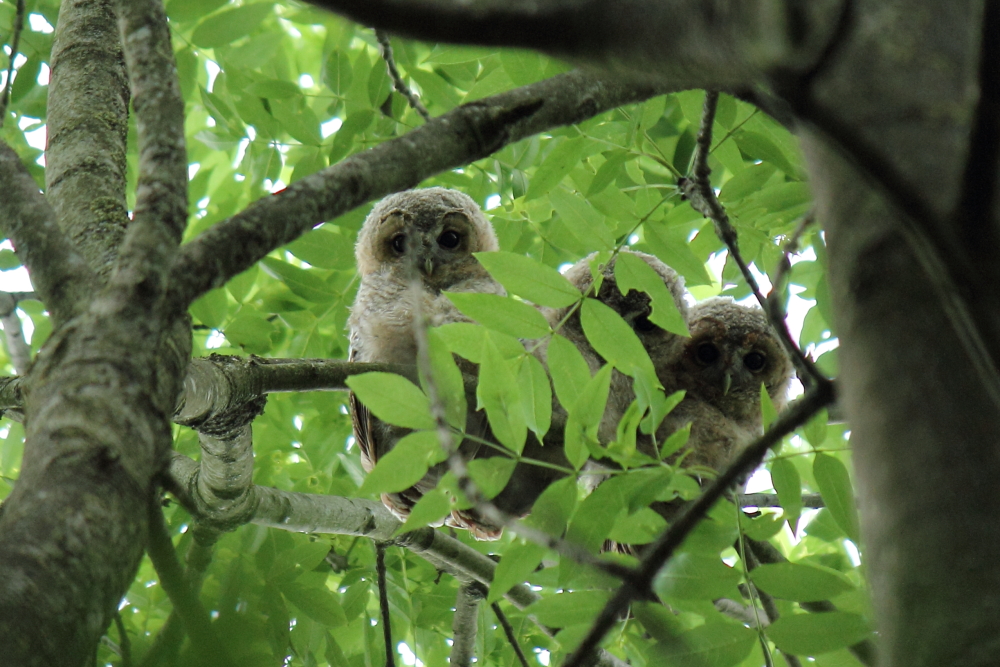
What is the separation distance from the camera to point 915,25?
90 cm

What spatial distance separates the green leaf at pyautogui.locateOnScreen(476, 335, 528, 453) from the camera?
6.03ft

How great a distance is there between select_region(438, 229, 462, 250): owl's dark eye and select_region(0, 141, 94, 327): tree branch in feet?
9.38

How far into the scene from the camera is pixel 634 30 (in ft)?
2.52

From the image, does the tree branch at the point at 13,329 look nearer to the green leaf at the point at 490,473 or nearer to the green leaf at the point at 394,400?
the green leaf at the point at 394,400

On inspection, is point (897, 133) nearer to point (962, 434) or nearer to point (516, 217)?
point (962, 434)

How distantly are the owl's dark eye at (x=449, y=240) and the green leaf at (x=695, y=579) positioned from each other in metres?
2.78

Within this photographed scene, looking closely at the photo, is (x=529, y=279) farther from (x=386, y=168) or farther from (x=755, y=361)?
(x=755, y=361)

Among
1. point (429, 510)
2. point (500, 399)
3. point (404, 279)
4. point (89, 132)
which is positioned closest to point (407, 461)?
point (429, 510)

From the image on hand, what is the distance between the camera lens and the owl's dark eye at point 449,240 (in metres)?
4.46

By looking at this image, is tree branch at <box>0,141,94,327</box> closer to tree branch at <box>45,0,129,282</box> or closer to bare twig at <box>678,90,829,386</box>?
tree branch at <box>45,0,129,282</box>

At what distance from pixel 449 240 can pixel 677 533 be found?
3.51 m

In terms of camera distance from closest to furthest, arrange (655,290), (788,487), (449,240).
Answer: (788,487)
(655,290)
(449,240)

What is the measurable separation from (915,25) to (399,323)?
2980 millimetres

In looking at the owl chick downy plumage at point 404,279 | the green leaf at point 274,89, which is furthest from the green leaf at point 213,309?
the green leaf at point 274,89
